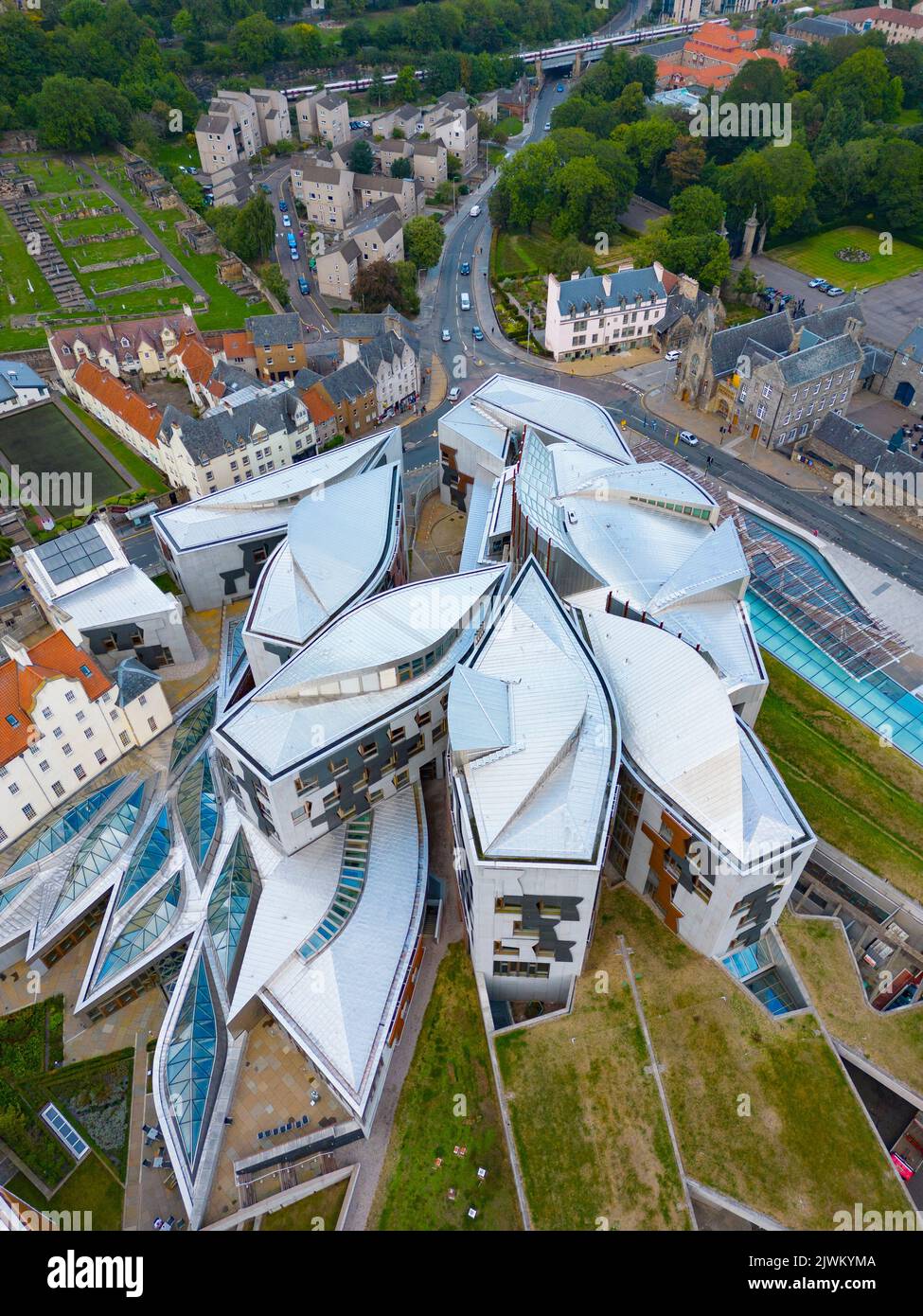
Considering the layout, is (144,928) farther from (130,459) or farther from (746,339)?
(746,339)

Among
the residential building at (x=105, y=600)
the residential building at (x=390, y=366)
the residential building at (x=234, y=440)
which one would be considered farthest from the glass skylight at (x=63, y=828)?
the residential building at (x=390, y=366)

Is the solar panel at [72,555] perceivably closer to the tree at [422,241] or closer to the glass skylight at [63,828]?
the glass skylight at [63,828]

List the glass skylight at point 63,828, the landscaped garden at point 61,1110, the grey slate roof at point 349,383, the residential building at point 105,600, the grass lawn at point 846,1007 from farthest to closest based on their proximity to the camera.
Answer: the grey slate roof at point 349,383 < the residential building at point 105,600 < the glass skylight at point 63,828 < the grass lawn at point 846,1007 < the landscaped garden at point 61,1110

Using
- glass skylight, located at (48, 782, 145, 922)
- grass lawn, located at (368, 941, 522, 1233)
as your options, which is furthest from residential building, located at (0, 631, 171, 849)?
grass lawn, located at (368, 941, 522, 1233)

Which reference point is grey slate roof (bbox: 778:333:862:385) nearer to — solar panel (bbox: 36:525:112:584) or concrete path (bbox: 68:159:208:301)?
solar panel (bbox: 36:525:112:584)

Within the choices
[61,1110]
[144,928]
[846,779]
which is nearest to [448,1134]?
[144,928]
